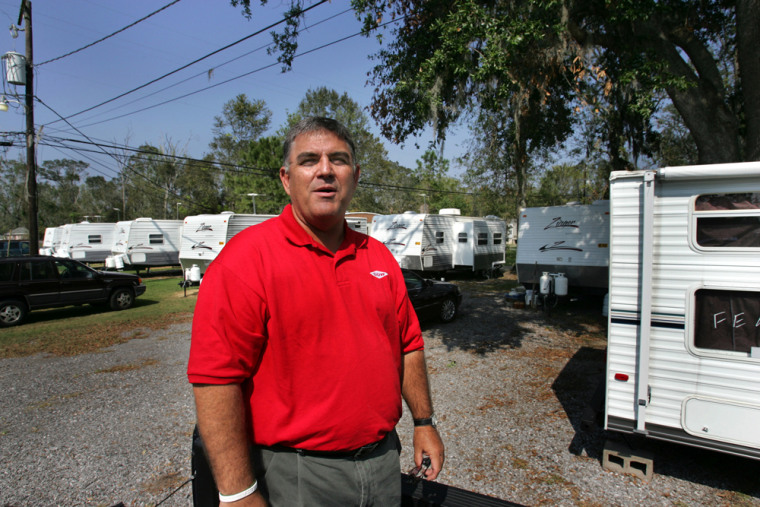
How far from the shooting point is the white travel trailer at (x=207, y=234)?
1638 centimetres

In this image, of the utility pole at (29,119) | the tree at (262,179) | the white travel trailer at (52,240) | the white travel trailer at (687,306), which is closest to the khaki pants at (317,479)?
the white travel trailer at (687,306)

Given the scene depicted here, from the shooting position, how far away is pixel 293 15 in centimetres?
790

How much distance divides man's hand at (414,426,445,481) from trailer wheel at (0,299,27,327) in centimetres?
1196

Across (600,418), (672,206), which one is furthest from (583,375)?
(672,206)

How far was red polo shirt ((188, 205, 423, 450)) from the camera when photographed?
1.35 m

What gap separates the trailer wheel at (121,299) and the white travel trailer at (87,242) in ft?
48.6

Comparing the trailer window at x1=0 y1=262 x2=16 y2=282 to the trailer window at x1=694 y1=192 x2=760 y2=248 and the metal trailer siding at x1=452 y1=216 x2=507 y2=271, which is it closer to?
the trailer window at x1=694 y1=192 x2=760 y2=248

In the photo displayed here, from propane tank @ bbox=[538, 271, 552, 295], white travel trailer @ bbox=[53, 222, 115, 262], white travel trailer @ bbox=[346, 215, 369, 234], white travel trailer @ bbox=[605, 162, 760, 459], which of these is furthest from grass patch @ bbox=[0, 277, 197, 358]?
white travel trailer @ bbox=[53, 222, 115, 262]

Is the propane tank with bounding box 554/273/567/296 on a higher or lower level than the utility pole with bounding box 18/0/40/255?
lower

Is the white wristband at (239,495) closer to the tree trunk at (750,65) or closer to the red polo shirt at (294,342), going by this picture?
the red polo shirt at (294,342)

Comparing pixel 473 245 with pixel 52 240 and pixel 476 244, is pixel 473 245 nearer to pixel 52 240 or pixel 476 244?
pixel 476 244

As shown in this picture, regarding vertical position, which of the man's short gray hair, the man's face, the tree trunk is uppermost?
the tree trunk

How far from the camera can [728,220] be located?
329cm

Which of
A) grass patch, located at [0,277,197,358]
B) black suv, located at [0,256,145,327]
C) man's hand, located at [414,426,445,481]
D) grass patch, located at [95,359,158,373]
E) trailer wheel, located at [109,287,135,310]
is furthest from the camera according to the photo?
trailer wheel, located at [109,287,135,310]
